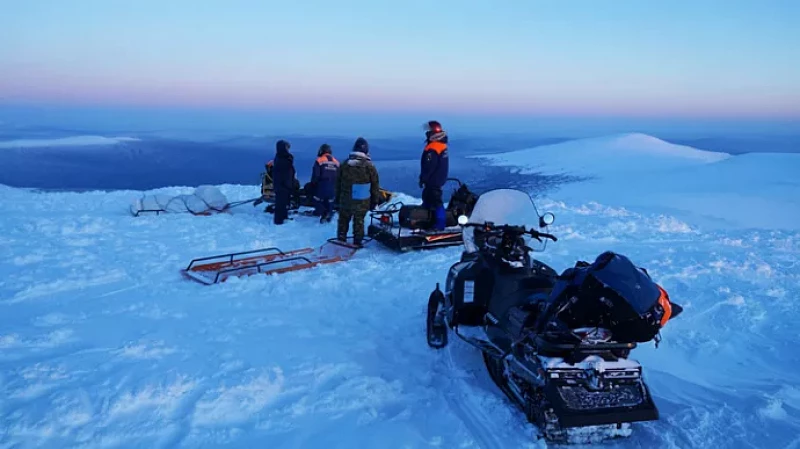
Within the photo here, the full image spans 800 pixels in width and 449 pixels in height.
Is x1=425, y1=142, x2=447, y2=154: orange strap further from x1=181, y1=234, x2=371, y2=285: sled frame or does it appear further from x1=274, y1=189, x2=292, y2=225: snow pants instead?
x1=274, y1=189, x2=292, y2=225: snow pants

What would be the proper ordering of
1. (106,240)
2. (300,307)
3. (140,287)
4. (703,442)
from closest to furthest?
(703,442), (300,307), (140,287), (106,240)

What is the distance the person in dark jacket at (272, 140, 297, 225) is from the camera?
10383 mm

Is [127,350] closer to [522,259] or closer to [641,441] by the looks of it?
[522,259]

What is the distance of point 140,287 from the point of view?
21.2ft

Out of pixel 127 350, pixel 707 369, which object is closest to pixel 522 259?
pixel 707 369

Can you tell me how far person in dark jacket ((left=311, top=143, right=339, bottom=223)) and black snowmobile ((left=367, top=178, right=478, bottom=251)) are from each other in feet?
7.08

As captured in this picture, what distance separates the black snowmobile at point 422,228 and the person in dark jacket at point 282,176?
2.51 metres

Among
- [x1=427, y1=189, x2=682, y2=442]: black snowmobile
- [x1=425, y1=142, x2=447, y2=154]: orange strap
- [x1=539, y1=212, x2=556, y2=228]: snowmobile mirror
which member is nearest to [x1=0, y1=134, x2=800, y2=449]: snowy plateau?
[x1=427, y1=189, x2=682, y2=442]: black snowmobile

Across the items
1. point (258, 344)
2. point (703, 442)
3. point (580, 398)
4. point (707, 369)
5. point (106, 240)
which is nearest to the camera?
point (580, 398)

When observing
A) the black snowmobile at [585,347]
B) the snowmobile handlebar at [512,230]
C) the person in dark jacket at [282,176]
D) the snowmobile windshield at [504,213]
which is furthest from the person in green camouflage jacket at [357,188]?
the black snowmobile at [585,347]

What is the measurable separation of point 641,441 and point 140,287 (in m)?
5.40

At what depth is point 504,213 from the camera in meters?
4.60

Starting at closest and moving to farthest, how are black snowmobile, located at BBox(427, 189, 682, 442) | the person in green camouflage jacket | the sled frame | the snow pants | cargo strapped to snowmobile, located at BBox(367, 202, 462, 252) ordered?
black snowmobile, located at BBox(427, 189, 682, 442) → the sled frame → cargo strapped to snowmobile, located at BBox(367, 202, 462, 252) → the person in green camouflage jacket → the snow pants

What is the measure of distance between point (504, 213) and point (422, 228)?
12.6 feet
